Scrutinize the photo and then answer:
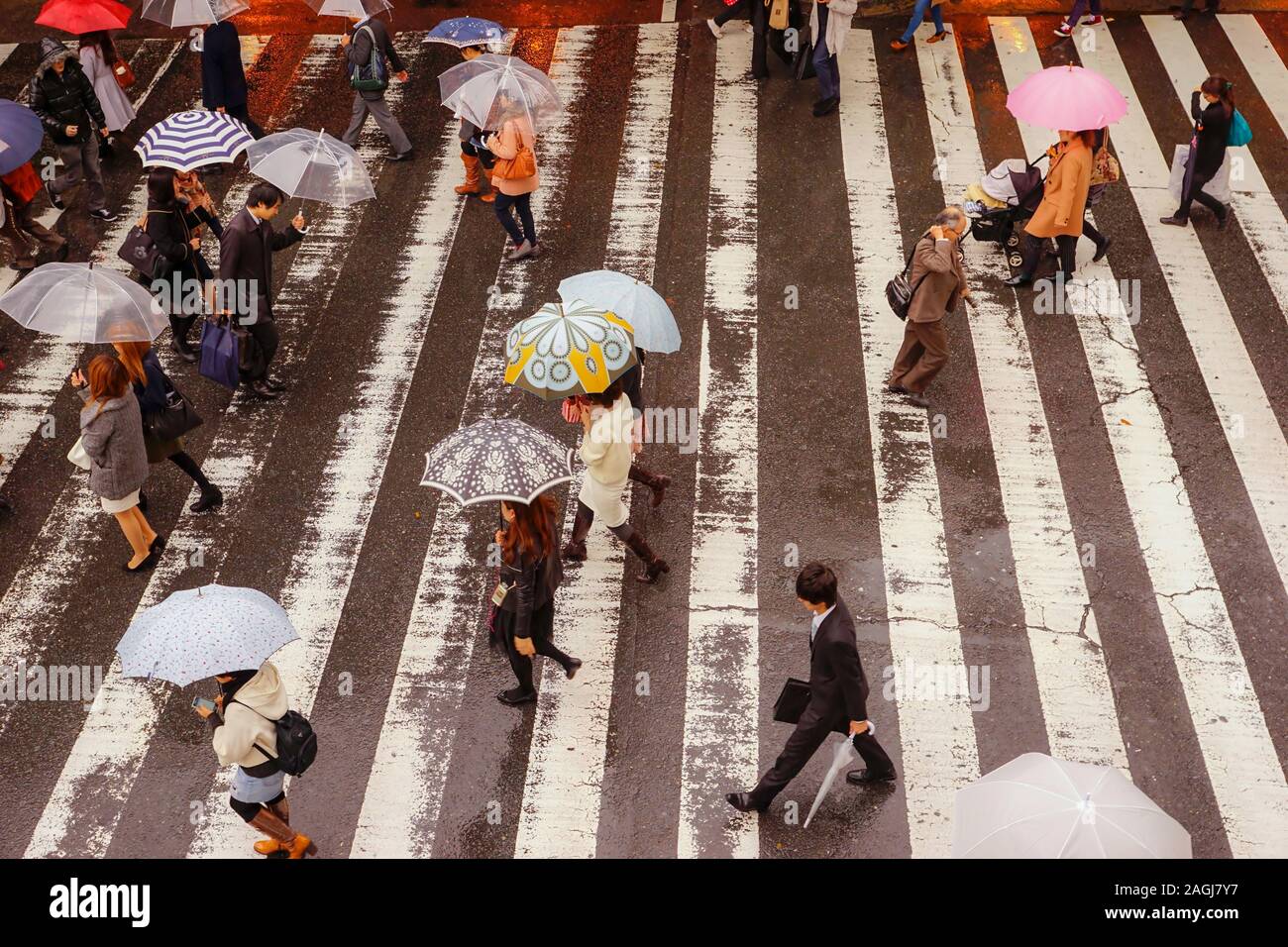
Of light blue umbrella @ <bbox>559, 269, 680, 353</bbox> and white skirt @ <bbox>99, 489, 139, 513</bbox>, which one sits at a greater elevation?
→ light blue umbrella @ <bbox>559, 269, 680, 353</bbox>

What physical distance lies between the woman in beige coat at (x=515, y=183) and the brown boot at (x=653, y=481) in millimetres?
3201

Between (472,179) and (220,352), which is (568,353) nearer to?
(220,352)

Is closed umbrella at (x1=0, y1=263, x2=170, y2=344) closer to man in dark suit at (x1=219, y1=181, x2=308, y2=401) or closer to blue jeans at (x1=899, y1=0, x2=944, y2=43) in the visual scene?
man in dark suit at (x1=219, y1=181, x2=308, y2=401)

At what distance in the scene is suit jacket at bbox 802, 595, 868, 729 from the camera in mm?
6438

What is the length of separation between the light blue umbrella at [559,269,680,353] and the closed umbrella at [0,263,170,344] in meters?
2.93

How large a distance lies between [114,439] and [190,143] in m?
2.81

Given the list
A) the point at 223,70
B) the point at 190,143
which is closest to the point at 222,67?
the point at 223,70

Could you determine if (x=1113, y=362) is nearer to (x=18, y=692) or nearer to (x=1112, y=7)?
(x=1112, y=7)

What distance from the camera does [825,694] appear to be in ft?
21.9

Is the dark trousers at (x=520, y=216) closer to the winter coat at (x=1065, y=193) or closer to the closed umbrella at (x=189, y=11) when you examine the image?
the closed umbrella at (x=189, y=11)

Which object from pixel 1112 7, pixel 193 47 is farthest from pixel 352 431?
pixel 1112 7

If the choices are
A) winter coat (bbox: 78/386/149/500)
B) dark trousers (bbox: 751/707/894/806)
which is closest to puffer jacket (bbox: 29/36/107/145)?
winter coat (bbox: 78/386/149/500)

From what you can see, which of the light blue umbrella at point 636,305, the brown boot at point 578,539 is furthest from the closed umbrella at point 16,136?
the brown boot at point 578,539

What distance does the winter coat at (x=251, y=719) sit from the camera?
6320 millimetres
